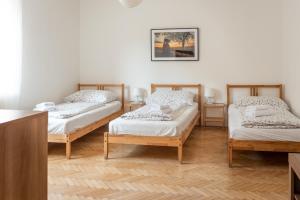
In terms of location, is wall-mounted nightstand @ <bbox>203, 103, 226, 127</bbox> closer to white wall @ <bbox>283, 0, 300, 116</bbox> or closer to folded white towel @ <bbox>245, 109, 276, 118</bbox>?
white wall @ <bbox>283, 0, 300, 116</bbox>

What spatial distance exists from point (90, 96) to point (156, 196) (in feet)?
11.2

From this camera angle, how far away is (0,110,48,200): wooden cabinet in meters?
1.64

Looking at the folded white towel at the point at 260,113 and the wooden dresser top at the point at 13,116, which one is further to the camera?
the folded white towel at the point at 260,113

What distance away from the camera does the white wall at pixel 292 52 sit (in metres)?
4.48

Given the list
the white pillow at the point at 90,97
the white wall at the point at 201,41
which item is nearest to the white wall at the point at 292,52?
the white wall at the point at 201,41

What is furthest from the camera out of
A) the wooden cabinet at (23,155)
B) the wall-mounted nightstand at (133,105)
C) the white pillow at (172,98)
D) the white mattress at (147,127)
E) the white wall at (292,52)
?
the wall-mounted nightstand at (133,105)

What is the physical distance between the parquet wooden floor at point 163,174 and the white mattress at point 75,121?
376 millimetres

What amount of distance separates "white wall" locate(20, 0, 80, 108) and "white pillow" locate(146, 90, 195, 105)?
1817mm

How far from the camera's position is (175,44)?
6051 mm

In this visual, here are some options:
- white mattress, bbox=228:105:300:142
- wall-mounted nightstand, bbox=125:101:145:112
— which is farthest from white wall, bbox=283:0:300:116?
wall-mounted nightstand, bbox=125:101:145:112

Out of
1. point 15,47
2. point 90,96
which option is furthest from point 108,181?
point 90,96

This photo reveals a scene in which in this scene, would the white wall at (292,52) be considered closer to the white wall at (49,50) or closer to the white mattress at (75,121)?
the white mattress at (75,121)

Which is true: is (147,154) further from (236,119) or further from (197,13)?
(197,13)

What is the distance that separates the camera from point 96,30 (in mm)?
6488
